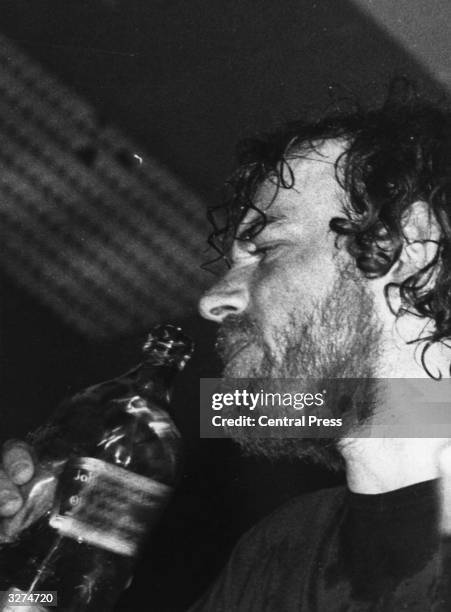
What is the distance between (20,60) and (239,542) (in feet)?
1.86

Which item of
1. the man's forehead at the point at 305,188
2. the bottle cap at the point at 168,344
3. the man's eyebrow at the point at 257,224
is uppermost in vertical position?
the man's forehead at the point at 305,188

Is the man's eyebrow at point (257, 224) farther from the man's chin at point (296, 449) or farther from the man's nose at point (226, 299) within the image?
the man's chin at point (296, 449)

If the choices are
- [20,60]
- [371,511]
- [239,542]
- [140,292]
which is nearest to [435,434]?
[371,511]

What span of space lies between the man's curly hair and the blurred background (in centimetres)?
3

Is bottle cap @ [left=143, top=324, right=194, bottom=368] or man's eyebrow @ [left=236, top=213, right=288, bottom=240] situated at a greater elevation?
man's eyebrow @ [left=236, top=213, right=288, bottom=240]

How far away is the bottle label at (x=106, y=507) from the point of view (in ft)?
2.15

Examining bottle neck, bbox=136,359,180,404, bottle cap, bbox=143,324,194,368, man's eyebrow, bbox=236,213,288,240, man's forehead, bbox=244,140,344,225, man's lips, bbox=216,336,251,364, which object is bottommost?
bottle neck, bbox=136,359,180,404

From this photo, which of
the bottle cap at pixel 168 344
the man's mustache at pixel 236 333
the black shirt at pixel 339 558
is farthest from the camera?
the bottle cap at pixel 168 344

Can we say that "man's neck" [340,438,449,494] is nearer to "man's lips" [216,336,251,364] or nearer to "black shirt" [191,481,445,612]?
"black shirt" [191,481,445,612]

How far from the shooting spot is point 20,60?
0.85 m

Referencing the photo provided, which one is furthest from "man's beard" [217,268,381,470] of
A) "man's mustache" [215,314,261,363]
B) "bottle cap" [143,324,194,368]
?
"bottle cap" [143,324,194,368]

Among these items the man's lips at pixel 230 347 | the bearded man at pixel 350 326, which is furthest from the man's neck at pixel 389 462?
the man's lips at pixel 230 347

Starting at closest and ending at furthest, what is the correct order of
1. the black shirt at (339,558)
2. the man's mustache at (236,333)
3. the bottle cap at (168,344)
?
1. the black shirt at (339,558)
2. the man's mustache at (236,333)
3. the bottle cap at (168,344)

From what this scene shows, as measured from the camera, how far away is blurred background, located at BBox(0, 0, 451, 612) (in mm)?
790
